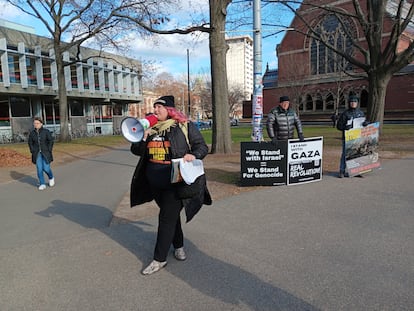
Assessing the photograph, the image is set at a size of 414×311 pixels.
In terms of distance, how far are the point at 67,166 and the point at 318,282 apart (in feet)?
35.6

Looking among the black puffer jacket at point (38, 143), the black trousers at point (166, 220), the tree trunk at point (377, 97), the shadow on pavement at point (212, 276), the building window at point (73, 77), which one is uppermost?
the building window at point (73, 77)

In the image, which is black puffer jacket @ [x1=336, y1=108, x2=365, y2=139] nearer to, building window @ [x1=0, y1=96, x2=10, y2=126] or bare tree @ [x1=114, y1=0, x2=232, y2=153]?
bare tree @ [x1=114, y1=0, x2=232, y2=153]

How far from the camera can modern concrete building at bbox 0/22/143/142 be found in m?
25.6

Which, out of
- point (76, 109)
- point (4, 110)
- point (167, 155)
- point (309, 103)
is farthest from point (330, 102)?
point (167, 155)

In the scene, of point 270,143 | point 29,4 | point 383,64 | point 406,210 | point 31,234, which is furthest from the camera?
point 29,4

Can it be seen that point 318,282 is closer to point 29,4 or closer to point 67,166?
point 67,166

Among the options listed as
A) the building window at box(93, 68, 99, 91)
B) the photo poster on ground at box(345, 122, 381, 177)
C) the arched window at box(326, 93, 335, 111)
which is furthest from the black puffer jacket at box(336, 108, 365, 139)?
the arched window at box(326, 93, 335, 111)

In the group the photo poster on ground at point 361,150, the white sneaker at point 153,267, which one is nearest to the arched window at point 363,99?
the photo poster on ground at point 361,150

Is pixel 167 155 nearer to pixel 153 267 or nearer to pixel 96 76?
pixel 153 267

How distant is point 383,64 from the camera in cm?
1478

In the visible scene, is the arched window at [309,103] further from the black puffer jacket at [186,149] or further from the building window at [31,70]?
the black puffer jacket at [186,149]

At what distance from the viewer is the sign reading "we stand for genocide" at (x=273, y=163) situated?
7.04 metres

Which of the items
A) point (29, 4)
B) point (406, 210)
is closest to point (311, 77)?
point (29, 4)

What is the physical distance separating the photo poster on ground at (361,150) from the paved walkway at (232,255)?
1256mm
